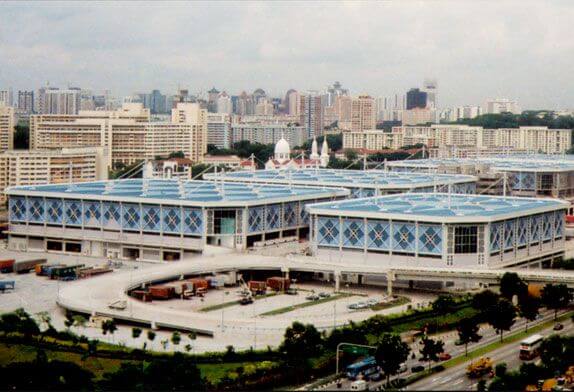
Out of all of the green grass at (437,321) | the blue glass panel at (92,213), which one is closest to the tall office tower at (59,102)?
the blue glass panel at (92,213)

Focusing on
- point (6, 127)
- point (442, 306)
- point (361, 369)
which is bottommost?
point (361, 369)

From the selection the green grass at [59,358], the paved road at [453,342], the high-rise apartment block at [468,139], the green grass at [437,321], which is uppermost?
the high-rise apartment block at [468,139]

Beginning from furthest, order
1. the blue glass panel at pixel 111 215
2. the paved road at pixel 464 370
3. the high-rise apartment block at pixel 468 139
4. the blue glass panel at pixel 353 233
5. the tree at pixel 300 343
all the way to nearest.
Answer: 1. the high-rise apartment block at pixel 468 139
2. the blue glass panel at pixel 111 215
3. the blue glass panel at pixel 353 233
4. the tree at pixel 300 343
5. the paved road at pixel 464 370

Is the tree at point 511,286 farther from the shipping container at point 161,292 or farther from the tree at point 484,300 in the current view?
the shipping container at point 161,292

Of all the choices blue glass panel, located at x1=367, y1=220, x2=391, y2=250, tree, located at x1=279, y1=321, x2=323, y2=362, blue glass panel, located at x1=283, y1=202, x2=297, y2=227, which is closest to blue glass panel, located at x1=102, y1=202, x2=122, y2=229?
blue glass panel, located at x1=283, y1=202, x2=297, y2=227

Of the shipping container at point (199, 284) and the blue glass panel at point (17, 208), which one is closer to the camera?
the shipping container at point (199, 284)

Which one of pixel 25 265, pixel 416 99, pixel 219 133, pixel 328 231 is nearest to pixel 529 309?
pixel 328 231

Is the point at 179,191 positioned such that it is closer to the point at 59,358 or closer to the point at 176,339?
the point at 176,339
